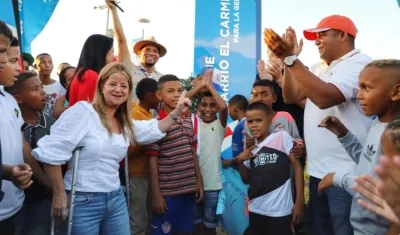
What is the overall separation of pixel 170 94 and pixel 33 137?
1382 mm

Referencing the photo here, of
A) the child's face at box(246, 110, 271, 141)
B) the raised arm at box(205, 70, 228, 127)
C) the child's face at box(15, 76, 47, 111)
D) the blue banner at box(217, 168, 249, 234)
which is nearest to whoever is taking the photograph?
the child's face at box(15, 76, 47, 111)

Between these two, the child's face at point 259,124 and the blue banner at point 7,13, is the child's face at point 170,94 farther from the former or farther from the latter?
the blue banner at point 7,13

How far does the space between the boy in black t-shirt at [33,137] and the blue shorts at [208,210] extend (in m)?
1.77

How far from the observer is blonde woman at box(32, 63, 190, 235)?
8.65 ft

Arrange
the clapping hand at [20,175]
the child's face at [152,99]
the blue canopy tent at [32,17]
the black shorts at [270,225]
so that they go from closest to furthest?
the clapping hand at [20,175] → the black shorts at [270,225] → the child's face at [152,99] → the blue canopy tent at [32,17]

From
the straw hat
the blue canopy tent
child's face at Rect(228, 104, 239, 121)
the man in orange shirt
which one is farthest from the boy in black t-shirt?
the blue canopy tent

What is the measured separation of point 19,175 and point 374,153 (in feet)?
6.13

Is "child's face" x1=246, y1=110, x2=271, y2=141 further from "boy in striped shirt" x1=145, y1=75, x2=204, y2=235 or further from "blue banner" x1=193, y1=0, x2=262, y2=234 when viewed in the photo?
"blue banner" x1=193, y1=0, x2=262, y2=234

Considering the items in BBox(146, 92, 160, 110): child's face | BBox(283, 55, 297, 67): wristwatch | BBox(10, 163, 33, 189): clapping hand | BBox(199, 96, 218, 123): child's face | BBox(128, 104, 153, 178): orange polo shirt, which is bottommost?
BBox(128, 104, 153, 178): orange polo shirt

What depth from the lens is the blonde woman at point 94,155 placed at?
2637mm

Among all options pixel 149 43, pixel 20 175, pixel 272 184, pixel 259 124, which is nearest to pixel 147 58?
pixel 149 43

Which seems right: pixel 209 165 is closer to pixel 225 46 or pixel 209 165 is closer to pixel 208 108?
pixel 208 108

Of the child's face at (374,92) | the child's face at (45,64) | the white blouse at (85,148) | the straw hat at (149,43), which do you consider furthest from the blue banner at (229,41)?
the child's face at (374,92)

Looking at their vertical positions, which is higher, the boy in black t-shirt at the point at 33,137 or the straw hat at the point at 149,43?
the straw hat at the point at 149,43
